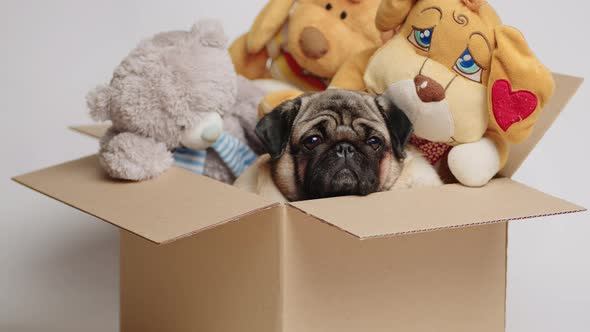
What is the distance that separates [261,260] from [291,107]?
1.05ft

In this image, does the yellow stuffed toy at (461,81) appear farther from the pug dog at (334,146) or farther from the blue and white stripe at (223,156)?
the blue and white stripe at (223,156)

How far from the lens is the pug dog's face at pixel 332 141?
160 centimetres

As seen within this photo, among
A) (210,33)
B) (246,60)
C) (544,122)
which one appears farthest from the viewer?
(246,60)

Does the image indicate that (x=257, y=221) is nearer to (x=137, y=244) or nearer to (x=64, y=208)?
(x=137, y=244)

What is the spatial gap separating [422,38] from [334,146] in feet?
0.89

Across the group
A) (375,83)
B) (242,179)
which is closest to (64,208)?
(242,179)

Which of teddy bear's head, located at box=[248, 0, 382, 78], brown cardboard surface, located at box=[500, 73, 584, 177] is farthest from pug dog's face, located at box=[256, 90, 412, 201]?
teddy bear's head, located at box=[248, 0, 382, 78]

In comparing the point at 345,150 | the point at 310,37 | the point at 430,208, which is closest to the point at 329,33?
the point at 310,37

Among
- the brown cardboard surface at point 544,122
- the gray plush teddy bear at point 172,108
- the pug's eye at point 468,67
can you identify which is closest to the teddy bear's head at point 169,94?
the gray plush teddy bear at point 172,108

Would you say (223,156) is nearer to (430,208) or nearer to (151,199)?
(151,199)

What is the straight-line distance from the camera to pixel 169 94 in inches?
68.6

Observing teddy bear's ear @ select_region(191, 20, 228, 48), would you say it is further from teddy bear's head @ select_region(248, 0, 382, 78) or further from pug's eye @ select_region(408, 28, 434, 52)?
pug's eye @ select_region(408, 28, 434, 52)

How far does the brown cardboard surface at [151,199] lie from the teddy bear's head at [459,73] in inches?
15.2

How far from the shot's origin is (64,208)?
2447 millimetres
